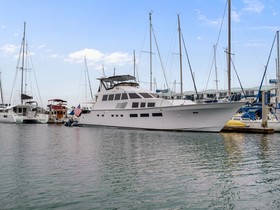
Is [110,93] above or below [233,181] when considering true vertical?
above

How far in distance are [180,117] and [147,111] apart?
4.31 metres

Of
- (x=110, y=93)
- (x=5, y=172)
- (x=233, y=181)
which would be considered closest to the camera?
(x=233, y=181)

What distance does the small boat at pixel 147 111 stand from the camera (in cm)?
3058

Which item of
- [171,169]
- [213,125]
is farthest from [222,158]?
[213,125]

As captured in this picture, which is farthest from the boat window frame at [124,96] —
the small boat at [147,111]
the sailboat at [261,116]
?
the sailboat at [261,116]

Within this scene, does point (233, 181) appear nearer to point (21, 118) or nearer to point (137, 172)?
point (137, 172)

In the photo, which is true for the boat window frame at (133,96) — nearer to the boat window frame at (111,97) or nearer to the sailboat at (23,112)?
the boat window frame at (111,97)

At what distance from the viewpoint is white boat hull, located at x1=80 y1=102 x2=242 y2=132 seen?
99.3ft

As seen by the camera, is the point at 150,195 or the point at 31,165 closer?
the point at 150,195

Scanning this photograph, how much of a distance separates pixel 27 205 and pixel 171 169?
20.7 feet

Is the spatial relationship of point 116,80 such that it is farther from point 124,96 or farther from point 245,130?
point 245,130

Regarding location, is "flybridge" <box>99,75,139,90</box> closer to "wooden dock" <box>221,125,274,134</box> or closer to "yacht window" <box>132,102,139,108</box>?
"yacht window" <box>132,102,139,108</box>

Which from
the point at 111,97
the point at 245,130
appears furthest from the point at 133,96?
the point at 245,130

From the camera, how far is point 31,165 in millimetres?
13523
